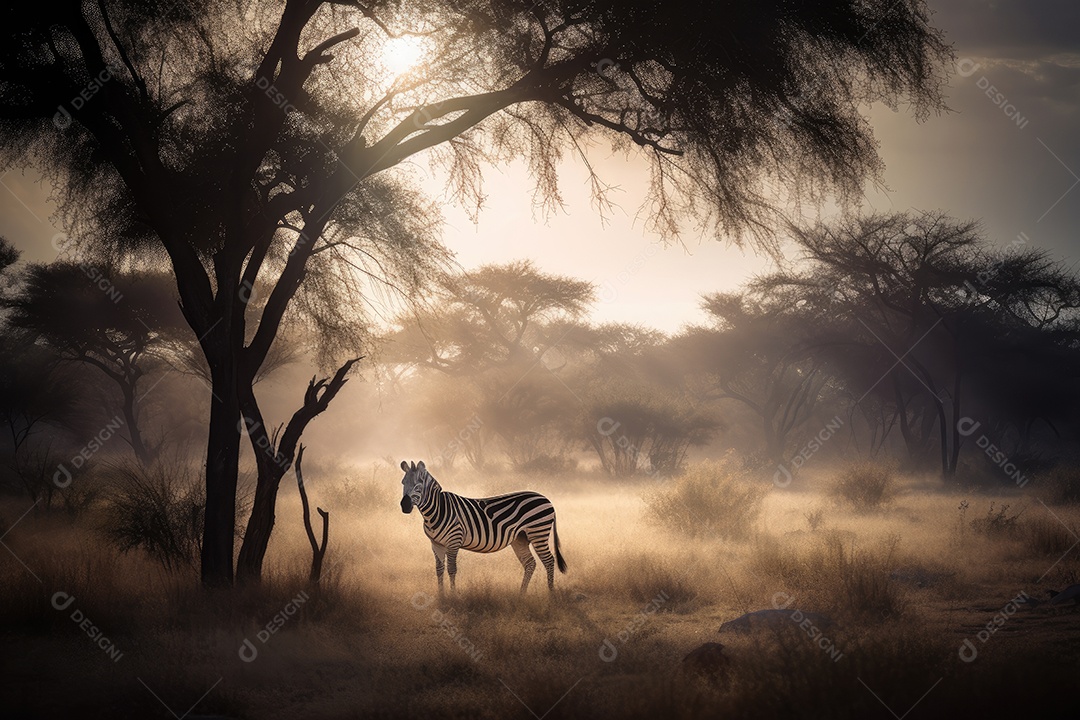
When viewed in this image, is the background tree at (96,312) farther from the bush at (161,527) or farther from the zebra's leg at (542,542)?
the zebra's leg at (542,542)

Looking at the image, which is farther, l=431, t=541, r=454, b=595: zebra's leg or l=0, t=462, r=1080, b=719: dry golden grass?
l=431, t=541, r=454, b=595: zebra's leg

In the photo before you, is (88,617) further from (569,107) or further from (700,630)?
(569,107)

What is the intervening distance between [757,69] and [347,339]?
622 cm

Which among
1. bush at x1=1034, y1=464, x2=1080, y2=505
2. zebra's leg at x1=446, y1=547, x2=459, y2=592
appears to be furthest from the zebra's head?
bush at x1=1034, y1=464, x2=1080, y2=505

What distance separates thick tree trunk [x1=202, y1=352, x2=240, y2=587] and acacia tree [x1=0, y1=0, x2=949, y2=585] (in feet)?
0.07

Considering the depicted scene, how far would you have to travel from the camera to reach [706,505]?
50.7ft

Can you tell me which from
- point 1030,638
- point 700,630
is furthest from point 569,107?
point 1030,638

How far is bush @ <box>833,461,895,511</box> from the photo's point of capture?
18531 millimetres

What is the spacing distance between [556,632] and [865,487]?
1374cm

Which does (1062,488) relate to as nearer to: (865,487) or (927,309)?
(865,487)

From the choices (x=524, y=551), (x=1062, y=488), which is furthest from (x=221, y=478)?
(x=1062, y=488)

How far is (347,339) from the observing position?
35.1 feet

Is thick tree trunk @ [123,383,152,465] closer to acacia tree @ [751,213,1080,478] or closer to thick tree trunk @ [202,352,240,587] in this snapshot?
thick tree trunk @ [202,352,240,587]

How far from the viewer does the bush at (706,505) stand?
1485cm
